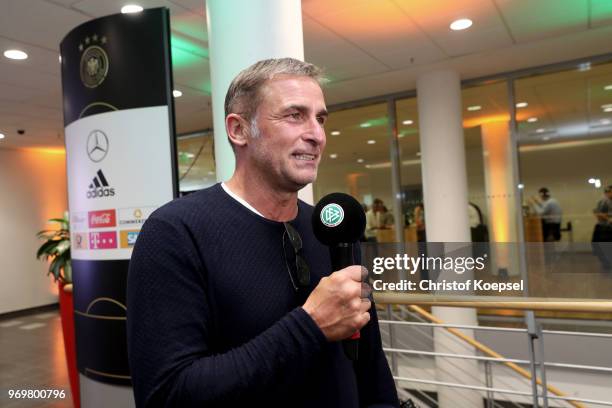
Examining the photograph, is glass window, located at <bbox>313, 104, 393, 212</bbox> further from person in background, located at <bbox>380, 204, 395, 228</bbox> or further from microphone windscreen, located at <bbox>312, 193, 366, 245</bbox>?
microphone windscreen, located at <bbox>312, 193, 366, 245</bbox>

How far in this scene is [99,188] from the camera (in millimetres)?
2641

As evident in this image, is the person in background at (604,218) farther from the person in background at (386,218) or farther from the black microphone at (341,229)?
the black microphone at (341,229)

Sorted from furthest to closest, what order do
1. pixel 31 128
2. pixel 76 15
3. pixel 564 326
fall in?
pixel 31 128, pixel 564 326, pixel 76 15

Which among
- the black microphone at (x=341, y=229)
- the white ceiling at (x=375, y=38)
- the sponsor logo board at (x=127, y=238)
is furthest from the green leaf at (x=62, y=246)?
the black microphone at (x=341, y=229)

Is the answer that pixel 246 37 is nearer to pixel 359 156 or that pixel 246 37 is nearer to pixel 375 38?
pixel 375 38

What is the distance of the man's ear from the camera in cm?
109

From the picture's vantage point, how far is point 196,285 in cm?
90

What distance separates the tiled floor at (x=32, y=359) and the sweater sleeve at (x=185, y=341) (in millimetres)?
4442

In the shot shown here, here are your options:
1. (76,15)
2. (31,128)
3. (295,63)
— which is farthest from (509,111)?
(31,128)

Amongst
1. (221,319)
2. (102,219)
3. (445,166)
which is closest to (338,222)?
(221,319)

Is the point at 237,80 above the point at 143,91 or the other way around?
the other way around

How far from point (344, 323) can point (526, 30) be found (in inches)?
187

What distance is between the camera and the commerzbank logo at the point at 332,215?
95cm

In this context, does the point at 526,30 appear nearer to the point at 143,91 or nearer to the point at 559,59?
the point at 559,59
